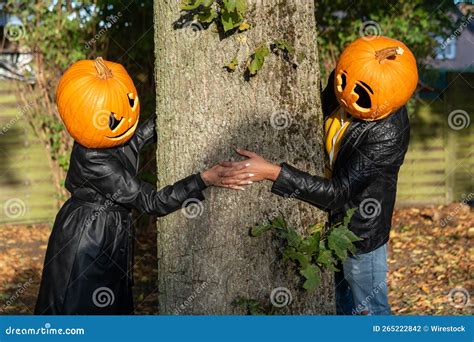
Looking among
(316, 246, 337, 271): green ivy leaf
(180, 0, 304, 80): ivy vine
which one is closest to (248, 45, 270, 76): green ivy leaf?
(180, 0, 304, 80): ivy vine

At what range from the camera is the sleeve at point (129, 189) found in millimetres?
3705

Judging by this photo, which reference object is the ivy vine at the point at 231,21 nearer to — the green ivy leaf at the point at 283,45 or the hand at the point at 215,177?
the green ivy leaf at the point at 283,45

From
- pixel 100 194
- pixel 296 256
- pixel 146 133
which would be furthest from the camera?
A: pixel 146 133

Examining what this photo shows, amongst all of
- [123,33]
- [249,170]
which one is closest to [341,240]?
[249,170]

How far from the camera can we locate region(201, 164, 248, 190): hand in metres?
3.66

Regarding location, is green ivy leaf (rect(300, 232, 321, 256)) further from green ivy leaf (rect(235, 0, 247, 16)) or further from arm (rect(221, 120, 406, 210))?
green ivy leaf (rect(235, 0, 247, 16))

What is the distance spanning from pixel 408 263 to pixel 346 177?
4605mm

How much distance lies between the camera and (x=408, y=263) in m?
8.17

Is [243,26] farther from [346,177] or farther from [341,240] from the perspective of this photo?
[341,240]

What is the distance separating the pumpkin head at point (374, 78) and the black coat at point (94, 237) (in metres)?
1.09

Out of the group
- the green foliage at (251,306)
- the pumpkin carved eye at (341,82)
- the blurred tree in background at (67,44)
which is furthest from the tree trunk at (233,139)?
the blurred tree in background at (67,44)

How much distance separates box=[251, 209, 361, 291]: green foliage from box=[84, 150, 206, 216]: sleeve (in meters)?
0.39

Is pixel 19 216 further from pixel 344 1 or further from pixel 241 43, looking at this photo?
pixel 241 43

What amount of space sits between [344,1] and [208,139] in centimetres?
564
